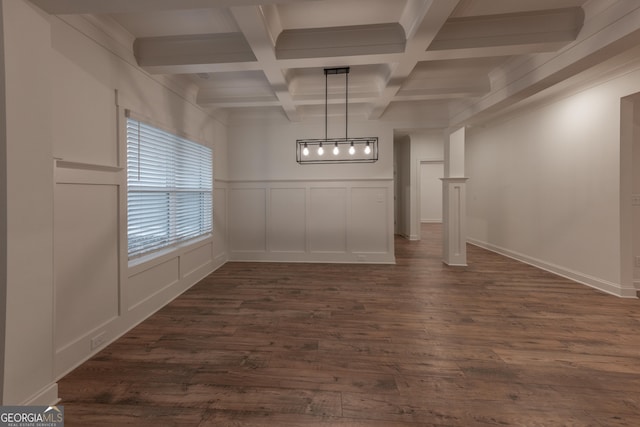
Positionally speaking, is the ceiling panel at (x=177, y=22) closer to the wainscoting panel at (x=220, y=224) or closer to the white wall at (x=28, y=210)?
the white wall at (x=28, y=210)

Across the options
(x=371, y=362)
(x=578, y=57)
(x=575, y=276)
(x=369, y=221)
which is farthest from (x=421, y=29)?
(x=575, y=276)

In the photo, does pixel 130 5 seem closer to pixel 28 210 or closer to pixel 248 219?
pixel 28 210

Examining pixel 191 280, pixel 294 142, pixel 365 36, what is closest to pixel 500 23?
pixel 365 36

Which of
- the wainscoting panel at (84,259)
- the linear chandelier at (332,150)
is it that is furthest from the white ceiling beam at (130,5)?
the linear chandelier at (332,150)

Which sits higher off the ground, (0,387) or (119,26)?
(119,26)

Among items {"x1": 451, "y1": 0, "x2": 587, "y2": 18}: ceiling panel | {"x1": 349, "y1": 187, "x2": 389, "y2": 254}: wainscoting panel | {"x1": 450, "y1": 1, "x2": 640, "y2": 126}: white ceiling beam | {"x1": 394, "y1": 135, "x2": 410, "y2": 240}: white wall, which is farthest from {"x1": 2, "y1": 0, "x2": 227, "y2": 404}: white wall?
{"x1": 394, "y1": 135, "x2": 410, "y2": 240}: white wall

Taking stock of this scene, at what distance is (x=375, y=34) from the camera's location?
8.50ft

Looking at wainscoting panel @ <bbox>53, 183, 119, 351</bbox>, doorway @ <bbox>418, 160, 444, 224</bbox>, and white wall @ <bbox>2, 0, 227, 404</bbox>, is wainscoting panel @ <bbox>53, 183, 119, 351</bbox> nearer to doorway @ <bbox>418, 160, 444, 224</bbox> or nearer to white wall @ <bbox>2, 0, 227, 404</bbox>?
white wall @ <bbox>2, 0, 227, 404</bbox>

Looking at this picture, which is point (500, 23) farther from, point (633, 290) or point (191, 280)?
point (191, 280)

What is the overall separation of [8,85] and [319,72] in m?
2.85

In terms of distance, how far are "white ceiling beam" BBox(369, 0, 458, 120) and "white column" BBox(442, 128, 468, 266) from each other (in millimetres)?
2300

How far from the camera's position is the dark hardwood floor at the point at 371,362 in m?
1.64

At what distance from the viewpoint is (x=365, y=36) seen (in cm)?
261

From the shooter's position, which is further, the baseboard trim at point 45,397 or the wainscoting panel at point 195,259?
the wainscoting panel at point 195,259
